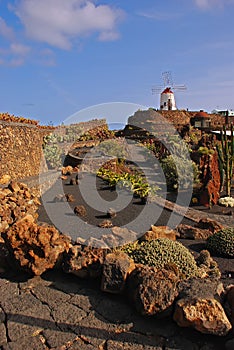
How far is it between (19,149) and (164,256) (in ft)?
25.6

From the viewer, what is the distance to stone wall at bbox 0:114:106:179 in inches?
422

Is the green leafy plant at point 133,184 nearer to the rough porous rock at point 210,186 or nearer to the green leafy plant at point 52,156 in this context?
the rough porous rock at point 210,186

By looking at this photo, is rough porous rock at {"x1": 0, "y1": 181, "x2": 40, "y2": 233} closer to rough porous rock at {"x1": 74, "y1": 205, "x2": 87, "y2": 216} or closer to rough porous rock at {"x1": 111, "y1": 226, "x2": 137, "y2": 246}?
rough porous rock at {"x1": 74, "y1": 205, "x2": 87, "y2": 216}

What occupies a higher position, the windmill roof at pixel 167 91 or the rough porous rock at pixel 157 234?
the windmill roof at pixel 167 91

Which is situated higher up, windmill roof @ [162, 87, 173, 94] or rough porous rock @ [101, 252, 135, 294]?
windmill roof @ [162, 87, 173, 94]

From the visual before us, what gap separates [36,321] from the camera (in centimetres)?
409

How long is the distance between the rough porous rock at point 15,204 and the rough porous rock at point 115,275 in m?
2.91

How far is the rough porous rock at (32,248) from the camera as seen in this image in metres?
5.04

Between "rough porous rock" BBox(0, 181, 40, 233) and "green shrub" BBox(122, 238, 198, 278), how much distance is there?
262 cm

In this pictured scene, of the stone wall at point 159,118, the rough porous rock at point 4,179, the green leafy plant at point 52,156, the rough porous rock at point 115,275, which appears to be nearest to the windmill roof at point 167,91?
the stone wall at point 159,118

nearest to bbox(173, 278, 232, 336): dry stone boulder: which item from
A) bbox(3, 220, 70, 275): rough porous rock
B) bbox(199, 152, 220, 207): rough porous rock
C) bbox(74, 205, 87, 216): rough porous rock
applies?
bbox(3, 220, 70, 275): rough porous rock

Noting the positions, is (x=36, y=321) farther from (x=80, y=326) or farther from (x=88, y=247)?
(x=88, y=247)

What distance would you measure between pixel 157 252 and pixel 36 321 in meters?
2.22

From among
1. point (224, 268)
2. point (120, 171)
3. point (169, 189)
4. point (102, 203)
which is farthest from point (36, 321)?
point (120, 171)
